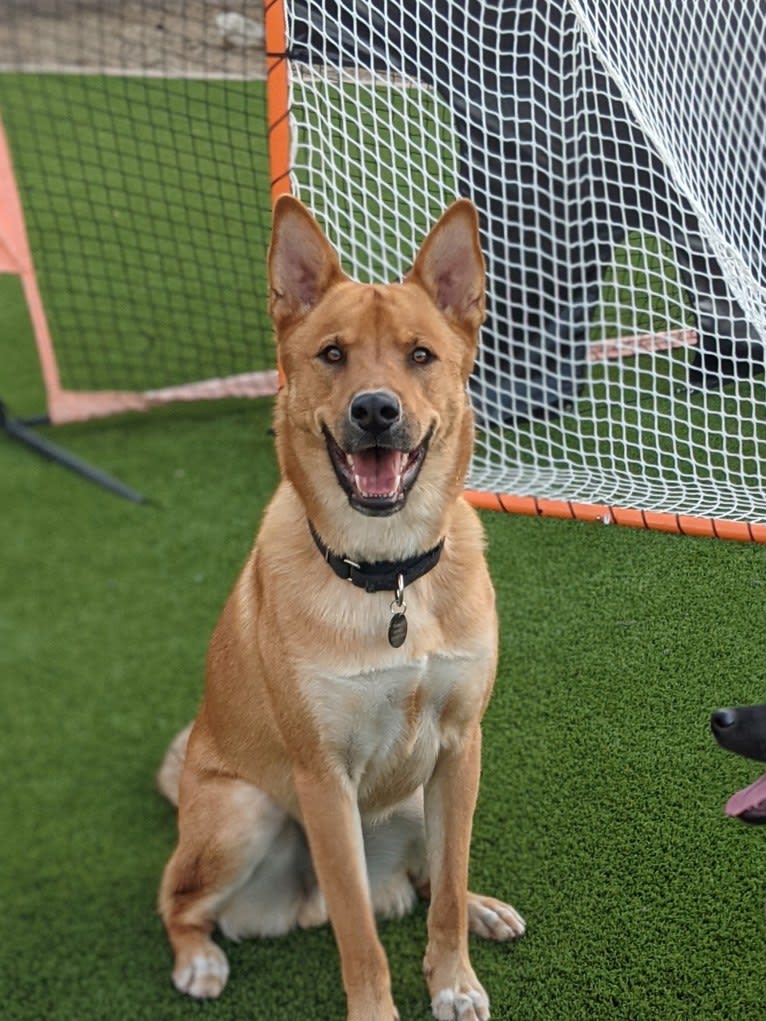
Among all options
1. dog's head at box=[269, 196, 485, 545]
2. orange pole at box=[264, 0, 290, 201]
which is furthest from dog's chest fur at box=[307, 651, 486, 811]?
orange pole at box=[264, 0, 290, 201]

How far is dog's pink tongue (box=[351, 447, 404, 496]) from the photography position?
1.92 m

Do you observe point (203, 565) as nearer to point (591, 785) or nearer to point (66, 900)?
point (66, 900)

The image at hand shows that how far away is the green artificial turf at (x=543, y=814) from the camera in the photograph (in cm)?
216

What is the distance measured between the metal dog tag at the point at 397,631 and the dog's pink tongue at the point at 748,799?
2.29ft

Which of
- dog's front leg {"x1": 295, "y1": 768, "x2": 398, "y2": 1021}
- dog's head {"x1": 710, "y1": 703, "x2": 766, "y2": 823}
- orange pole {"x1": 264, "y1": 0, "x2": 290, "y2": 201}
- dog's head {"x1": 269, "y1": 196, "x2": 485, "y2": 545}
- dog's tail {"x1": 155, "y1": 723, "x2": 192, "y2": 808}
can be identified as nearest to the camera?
dog's head {"x1": 710, "y1": 703, "x2": 766, "y2": 823}

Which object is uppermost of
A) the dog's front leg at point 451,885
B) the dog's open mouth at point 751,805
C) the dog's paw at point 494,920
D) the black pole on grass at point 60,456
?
the dog's open mouth at point 751,805

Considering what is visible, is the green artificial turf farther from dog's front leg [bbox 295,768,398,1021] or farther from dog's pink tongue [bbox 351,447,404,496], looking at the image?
dog's pink tongue [bbox 351,447,404,496]

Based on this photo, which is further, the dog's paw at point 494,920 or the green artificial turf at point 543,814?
the dog's paw at point 494,920

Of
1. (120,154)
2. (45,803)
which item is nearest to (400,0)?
(45,803)

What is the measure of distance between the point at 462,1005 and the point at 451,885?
0.27 meters

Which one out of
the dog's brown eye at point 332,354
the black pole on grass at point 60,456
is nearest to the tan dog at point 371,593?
the dog's brown eye at point 332,354

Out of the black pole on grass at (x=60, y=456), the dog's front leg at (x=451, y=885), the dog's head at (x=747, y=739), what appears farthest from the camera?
the black pole on grass at (x=60, y=456)

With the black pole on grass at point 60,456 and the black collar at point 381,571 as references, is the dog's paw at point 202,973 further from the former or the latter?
the black pole on grass at point 60,456

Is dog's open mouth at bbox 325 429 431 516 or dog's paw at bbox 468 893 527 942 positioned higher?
dog's open mouth at bbox 325 429 431 516
